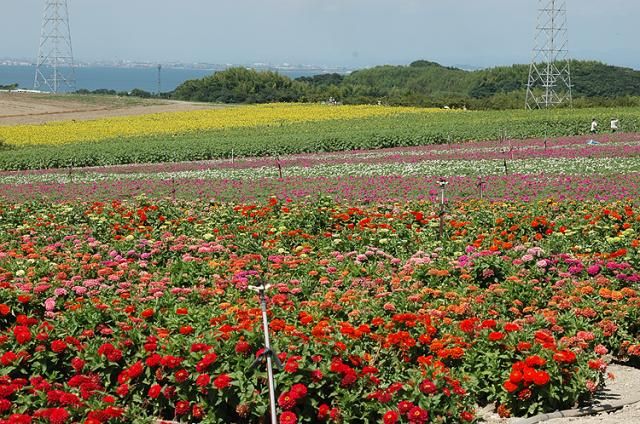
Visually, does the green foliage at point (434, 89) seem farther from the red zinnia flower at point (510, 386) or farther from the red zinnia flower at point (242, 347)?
the red zinnia flower at point (242, 347)

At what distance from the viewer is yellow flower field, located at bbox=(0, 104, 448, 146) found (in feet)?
175

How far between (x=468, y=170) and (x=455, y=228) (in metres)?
14.1

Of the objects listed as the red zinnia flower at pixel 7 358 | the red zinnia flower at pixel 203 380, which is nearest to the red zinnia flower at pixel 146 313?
the red zinnia flower at pixel 7 358

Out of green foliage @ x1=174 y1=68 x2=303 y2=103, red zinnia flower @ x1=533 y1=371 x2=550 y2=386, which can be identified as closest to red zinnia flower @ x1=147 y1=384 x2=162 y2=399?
red zinnia flower @ x1=533 y1=371 x2=550 y2=386

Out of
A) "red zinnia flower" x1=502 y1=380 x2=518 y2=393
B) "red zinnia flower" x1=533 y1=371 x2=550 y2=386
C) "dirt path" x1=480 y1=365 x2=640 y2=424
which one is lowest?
"dirt path" x1=480 y1=365 x2=640 y2=424

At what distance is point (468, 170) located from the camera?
26.9 metres

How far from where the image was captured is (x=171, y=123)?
203ft

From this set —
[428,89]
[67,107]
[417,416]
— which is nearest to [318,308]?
[417,416]

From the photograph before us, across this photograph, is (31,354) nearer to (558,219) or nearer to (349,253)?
(349,253)

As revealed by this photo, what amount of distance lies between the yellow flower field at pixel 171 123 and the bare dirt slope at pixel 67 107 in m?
6.35

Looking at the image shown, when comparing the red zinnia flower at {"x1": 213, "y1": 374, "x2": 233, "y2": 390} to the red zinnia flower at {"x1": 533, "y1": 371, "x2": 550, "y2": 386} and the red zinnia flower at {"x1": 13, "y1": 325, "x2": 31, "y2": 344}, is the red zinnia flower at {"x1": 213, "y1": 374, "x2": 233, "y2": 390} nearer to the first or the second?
the red zinnia flower at {"x1": 13, "y1": 325, "x2": 31, "y2": 344}

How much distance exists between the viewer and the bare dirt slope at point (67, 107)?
7021 cm

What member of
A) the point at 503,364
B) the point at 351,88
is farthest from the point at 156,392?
the point at 351,88

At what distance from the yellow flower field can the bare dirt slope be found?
6.35 metres
